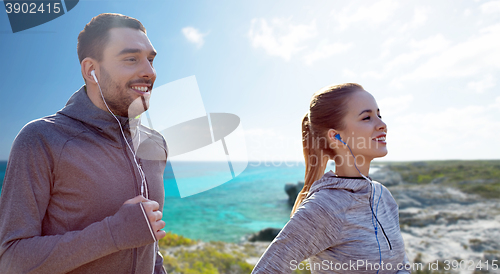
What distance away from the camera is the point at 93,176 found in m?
1.41

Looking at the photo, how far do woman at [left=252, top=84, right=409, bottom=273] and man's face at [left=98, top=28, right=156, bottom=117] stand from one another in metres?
1.14

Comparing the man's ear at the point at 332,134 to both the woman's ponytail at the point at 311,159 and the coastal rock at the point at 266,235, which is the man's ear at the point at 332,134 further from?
the coastal rock at the point at 266,235

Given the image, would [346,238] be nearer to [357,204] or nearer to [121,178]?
[357,204]

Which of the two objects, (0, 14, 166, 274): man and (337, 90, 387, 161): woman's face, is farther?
(337, 90, 387, 161): woman's face

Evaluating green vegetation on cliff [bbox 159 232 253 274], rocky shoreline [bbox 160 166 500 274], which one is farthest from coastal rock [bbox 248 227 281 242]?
green vegetation on cliff [bbox 159 232 253 274]

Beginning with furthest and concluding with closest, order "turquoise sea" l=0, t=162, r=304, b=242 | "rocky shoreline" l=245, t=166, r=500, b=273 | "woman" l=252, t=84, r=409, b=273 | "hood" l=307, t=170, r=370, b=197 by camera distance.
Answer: "turquoise sea" l=0, t=162, r=304, b=242 → "rocky shoreline" l=245, t=166, r=500, b=273 → "hood" l=307, t=170, r=370, b=197 → "woman" l=252, t=84, r=409, b=273

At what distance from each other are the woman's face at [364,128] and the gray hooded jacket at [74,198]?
1.32 m

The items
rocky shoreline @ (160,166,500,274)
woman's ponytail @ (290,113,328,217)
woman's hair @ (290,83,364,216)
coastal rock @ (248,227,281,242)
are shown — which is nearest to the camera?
woman's hair @ (290,83,364,216)

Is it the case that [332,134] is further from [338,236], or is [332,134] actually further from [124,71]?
[124,71]

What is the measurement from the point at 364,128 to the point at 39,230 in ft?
6.14

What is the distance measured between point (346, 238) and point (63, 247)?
4.85ft

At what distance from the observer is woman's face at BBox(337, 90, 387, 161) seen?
189 cm

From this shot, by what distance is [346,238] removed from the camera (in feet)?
5.69

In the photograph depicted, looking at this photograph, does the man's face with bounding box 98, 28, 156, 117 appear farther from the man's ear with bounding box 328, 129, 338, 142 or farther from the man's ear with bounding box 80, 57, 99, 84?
the man's ear with bounding box 328, 129, 338, 142
